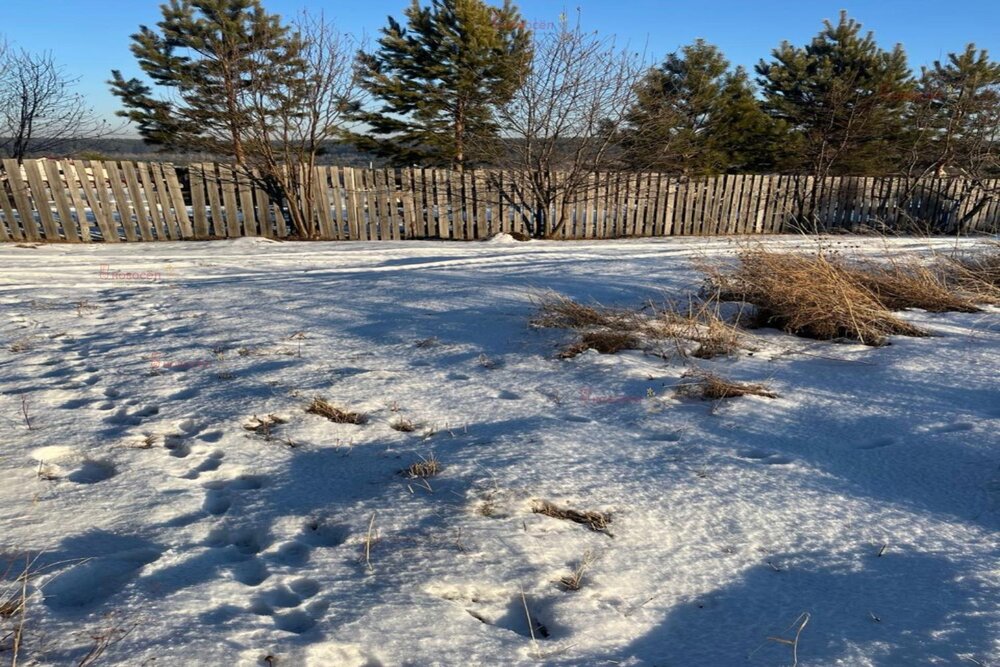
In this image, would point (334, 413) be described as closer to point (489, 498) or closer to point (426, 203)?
point (489, 498)

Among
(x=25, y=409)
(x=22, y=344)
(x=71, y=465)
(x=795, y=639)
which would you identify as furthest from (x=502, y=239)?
(x=795, y=639)

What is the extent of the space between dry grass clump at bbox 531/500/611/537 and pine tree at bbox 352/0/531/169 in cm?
1453

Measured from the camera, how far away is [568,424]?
8.21 ft

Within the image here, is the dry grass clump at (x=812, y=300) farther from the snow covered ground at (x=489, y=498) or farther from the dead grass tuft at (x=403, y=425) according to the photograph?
the dead grass tuft at (x=403, y=425)

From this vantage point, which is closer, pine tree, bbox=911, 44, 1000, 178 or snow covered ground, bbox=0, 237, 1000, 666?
snow covered ground, bbox=0, 237, 1000, 666

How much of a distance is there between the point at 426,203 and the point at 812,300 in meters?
7.91

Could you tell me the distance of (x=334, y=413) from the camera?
2.60 m

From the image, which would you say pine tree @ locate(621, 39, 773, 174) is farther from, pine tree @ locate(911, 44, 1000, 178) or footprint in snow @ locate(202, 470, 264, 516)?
footprint in snow @ locate(202, 470, 264, 516)

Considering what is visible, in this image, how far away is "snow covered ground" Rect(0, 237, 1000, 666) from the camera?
54.8 inches

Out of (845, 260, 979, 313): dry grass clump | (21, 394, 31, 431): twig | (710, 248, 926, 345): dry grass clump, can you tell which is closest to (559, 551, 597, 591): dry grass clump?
(21, 394, 31, 431): twig

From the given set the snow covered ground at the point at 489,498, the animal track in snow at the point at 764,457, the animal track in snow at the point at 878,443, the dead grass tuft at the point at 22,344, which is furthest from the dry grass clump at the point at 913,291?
the dead grass tuft at the point at 22,344

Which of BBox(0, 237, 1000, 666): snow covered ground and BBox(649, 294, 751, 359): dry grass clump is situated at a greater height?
BBox(649, 294, 751, 359): dry grass clump

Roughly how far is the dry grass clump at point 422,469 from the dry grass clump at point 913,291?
3.21m

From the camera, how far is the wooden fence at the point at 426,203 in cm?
888
